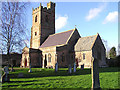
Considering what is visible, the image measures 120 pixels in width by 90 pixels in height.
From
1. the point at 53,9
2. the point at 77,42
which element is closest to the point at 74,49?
the point at 77,42

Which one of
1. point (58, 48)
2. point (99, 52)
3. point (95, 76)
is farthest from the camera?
point (58, 48)

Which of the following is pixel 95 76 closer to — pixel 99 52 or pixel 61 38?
pixel 99 52

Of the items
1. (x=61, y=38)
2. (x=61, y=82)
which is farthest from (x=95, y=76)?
(x=61, y=38)

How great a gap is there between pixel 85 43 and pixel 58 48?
7.55 metres

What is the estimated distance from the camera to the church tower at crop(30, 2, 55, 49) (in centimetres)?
4300

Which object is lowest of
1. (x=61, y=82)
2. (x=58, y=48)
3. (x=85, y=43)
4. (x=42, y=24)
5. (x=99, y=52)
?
(x=61, y=82)

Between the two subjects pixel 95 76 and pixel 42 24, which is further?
pixel 42 24

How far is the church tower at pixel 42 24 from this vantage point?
43.0 metres

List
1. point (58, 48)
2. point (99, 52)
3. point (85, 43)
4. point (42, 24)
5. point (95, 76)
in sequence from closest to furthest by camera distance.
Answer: point (95, 76), point (99, 52), point (58, 48), point (85, 43), point (42, 24)

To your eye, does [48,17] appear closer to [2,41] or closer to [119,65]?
[119,65]

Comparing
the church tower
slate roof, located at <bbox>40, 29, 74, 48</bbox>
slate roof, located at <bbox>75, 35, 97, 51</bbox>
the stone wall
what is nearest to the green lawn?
the stone wall

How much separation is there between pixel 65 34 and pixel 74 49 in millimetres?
6412

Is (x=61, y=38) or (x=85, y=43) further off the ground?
(x=61, y=38)

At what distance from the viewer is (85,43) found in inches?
1284
